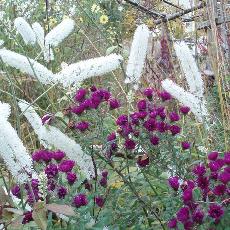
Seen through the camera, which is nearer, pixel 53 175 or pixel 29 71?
pixel 53 175

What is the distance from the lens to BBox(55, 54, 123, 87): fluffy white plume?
7.51ft

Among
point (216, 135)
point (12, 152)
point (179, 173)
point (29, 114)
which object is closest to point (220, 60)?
point (216, 135)

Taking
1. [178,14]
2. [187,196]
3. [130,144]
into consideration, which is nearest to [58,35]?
[130,144]

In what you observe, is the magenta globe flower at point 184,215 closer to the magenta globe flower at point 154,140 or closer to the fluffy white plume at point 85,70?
the magenta globe flower at point 154,140

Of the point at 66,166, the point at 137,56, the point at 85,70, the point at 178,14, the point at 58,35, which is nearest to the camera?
the point at 66,166

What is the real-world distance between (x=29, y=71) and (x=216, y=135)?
1.12 metres

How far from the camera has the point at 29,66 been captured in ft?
7.72

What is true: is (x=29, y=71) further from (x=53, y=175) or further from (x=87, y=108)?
(x=53, y=175)

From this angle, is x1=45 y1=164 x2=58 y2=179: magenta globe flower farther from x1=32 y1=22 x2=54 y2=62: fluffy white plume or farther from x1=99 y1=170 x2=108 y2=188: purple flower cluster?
x1=32 y1=22 x2=54 y2=62: fluffy white plume

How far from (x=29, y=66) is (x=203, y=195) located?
79 centimetres

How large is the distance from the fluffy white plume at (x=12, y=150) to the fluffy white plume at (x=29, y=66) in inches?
20.2

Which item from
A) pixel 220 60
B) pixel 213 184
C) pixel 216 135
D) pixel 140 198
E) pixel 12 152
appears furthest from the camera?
pixel 220 60

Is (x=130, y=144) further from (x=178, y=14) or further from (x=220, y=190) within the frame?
(x=178, y=14)

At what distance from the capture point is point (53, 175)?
81.0 inches
